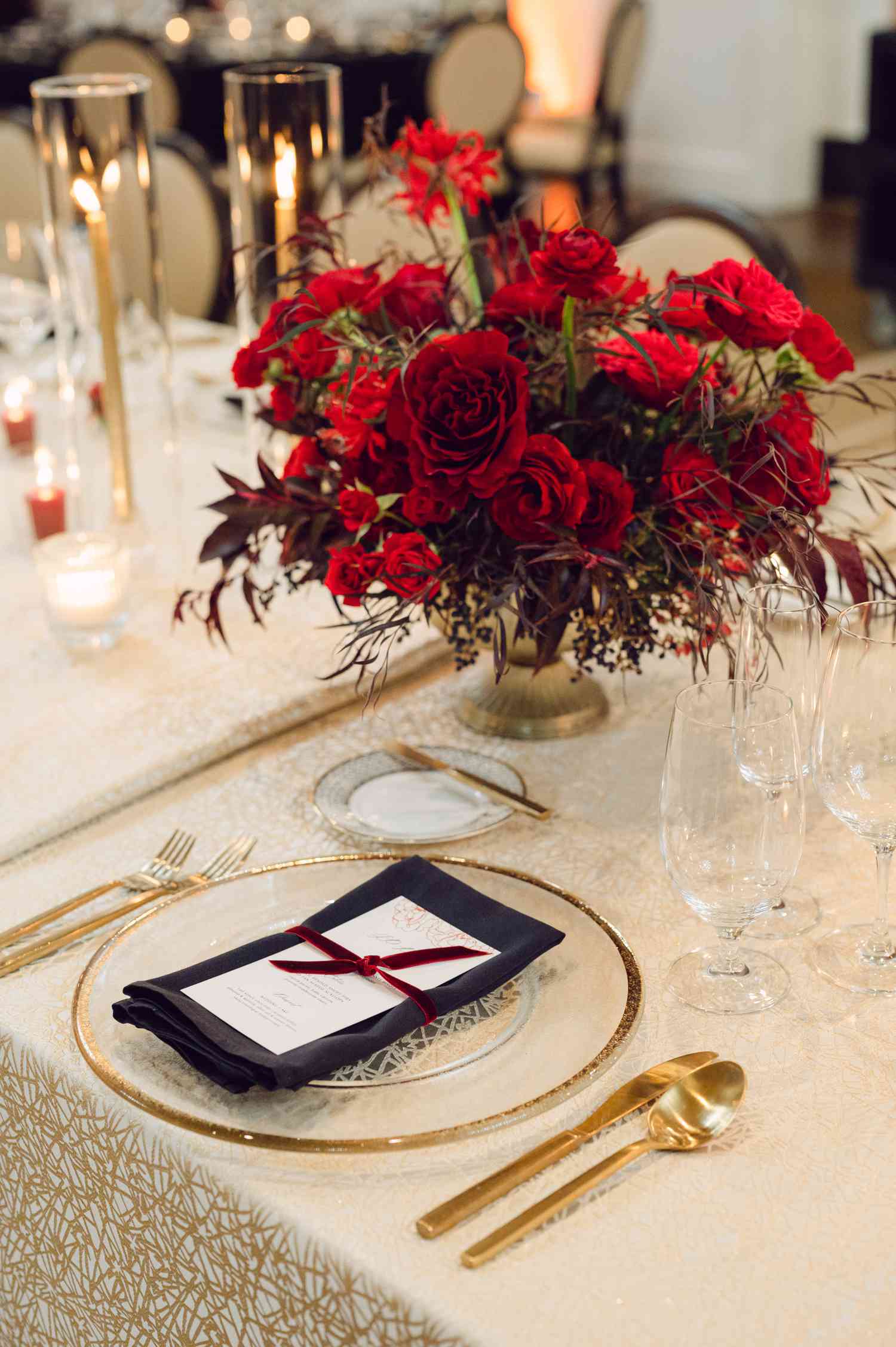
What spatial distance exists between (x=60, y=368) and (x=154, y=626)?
398 millimetres

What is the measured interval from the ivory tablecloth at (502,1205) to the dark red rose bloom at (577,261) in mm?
398

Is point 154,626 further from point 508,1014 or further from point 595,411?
point 508,1014

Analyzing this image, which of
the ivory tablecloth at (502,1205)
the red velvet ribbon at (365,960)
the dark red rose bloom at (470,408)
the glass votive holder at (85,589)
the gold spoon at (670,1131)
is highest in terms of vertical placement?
the dark red rose bloom at (470,408)

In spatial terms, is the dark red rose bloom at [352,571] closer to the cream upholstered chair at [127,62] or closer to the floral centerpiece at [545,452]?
the floral centerpiece at [545,452]

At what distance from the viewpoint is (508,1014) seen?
2.84 feet

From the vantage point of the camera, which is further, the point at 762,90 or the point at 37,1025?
the point at 762,90

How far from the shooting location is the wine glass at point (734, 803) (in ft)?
2.68

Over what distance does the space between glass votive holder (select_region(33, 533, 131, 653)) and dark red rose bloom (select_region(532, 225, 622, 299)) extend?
1.88 ft

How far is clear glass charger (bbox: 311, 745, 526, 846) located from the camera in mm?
1090

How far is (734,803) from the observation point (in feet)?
2.70

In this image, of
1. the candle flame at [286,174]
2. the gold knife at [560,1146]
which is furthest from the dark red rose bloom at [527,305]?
the candle flame at [286,174]

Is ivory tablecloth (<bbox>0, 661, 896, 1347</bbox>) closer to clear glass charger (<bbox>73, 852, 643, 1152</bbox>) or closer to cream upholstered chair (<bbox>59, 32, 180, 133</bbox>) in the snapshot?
clear glass charger (<bbox>73, 852, 643, 1152</bbox>)

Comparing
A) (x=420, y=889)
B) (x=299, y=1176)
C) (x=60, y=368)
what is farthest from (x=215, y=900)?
(x=60, y=368)

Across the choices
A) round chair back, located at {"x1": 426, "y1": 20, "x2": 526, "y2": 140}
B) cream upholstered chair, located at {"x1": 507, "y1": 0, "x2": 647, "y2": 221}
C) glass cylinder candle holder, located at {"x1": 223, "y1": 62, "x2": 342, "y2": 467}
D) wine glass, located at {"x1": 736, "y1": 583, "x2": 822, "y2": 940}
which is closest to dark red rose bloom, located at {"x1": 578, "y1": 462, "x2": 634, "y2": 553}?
wine glass, located at {"x1": 736, "y1": 583, "x2": 822, "y2": 940}
